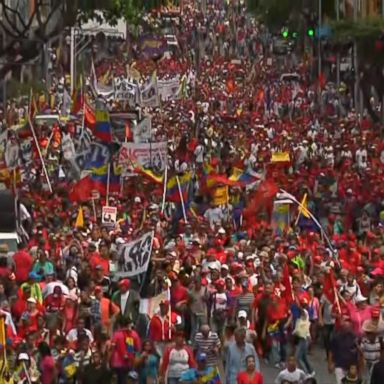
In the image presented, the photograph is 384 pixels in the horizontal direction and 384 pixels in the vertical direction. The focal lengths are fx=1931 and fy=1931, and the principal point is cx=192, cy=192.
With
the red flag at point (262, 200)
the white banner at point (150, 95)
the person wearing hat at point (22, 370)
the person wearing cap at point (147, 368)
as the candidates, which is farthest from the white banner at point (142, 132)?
the person wearing hat at point (22, 370)

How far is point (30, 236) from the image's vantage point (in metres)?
26.8

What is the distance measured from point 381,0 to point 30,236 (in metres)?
43.8

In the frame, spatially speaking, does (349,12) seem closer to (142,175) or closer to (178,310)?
(142,175)

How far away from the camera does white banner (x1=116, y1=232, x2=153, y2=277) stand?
2148 centimetres

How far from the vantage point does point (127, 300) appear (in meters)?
20.3

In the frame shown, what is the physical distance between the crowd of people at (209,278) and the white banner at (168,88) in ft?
40.0

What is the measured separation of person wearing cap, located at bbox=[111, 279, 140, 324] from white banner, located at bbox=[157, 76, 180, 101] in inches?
1185

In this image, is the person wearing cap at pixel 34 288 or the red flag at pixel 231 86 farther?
the red flag at pixel 231 86

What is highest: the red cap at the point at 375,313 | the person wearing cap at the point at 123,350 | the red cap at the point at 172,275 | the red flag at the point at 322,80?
the person wearing cap at the point at 123,350

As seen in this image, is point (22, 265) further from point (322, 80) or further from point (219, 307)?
point (322, 80)

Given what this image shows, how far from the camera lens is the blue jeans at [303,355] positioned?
1940cm

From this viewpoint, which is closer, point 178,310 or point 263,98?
point 178,310

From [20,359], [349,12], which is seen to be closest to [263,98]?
[349,12]

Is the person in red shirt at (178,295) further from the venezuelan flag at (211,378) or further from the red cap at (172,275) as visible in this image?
the venezuelan flag at (211,378)
